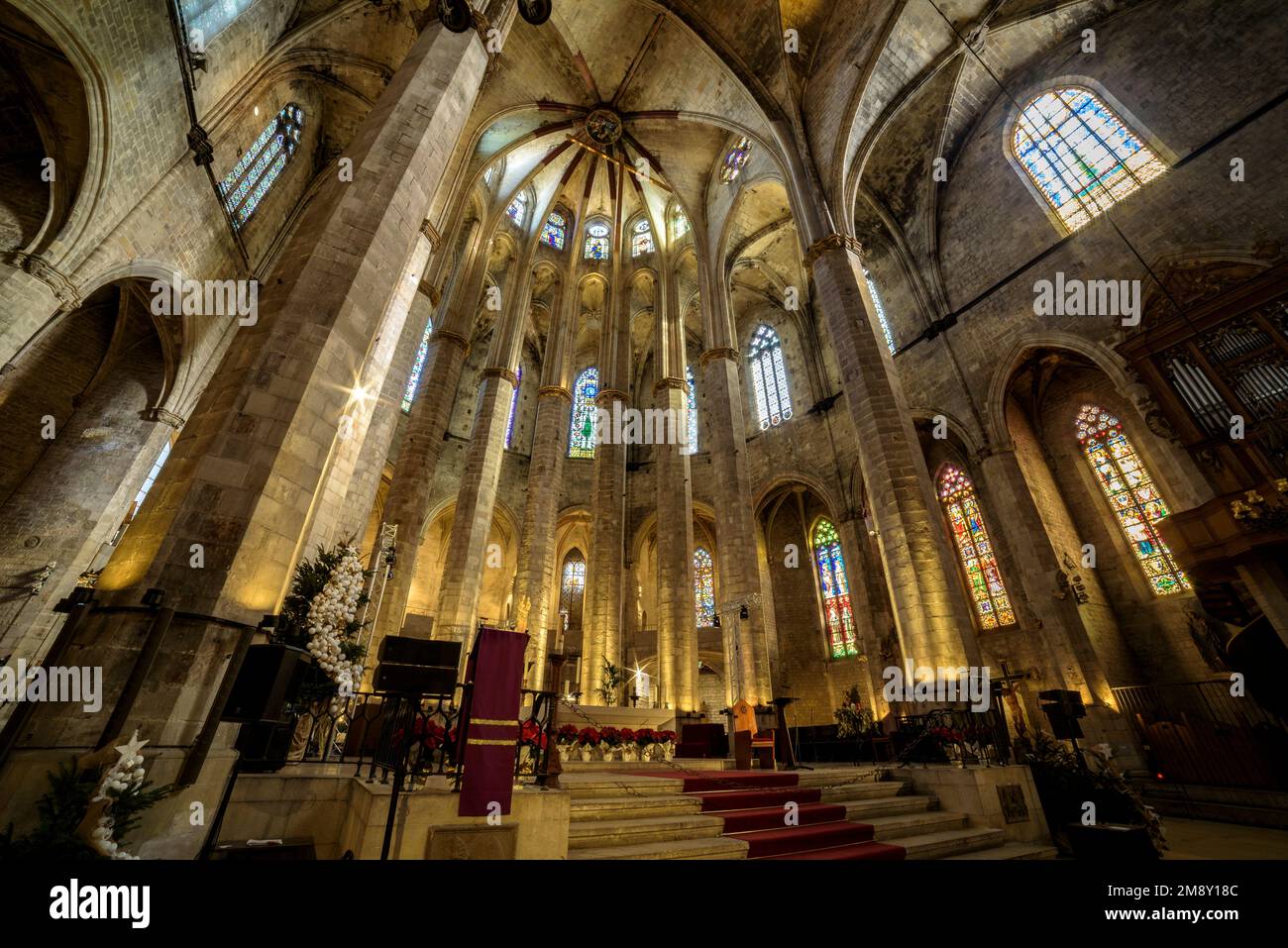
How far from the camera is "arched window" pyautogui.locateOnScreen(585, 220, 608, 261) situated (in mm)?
20656

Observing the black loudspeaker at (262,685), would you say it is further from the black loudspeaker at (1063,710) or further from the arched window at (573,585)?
the arched window at (573,585)

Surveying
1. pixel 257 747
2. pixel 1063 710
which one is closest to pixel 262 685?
pixel 257 747

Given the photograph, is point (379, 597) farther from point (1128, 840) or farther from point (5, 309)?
point (1128, 840)

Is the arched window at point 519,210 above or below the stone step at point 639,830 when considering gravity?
above

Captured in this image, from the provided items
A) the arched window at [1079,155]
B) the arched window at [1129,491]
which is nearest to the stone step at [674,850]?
the arched window at [1129,491]

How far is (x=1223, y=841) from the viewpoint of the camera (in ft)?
20.2

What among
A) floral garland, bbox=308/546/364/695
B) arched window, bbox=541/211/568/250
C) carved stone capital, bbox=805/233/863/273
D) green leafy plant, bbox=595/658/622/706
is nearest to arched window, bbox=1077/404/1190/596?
carved stone capital, bbox=805/233/863/273

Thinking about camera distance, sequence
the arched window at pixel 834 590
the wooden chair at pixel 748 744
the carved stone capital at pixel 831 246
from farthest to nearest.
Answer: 1. the arched window at pixel 834 590
2. the carved stone capital at pixel 831 246
3. the wooden chair at pixel 748 744

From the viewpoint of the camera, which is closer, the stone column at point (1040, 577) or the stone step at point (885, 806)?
the stone step at point (885, 806)

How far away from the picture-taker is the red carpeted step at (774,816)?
4.40 m

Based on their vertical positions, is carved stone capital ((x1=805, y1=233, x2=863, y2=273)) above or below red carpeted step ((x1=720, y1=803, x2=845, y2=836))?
above

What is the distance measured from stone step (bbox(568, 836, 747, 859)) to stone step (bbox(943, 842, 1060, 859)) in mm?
2133

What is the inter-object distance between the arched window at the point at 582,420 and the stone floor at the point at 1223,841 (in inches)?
707

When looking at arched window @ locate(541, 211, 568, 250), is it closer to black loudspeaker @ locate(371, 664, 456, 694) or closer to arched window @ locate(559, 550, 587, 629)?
arched window @ locate(559, 550, 587, 629)
